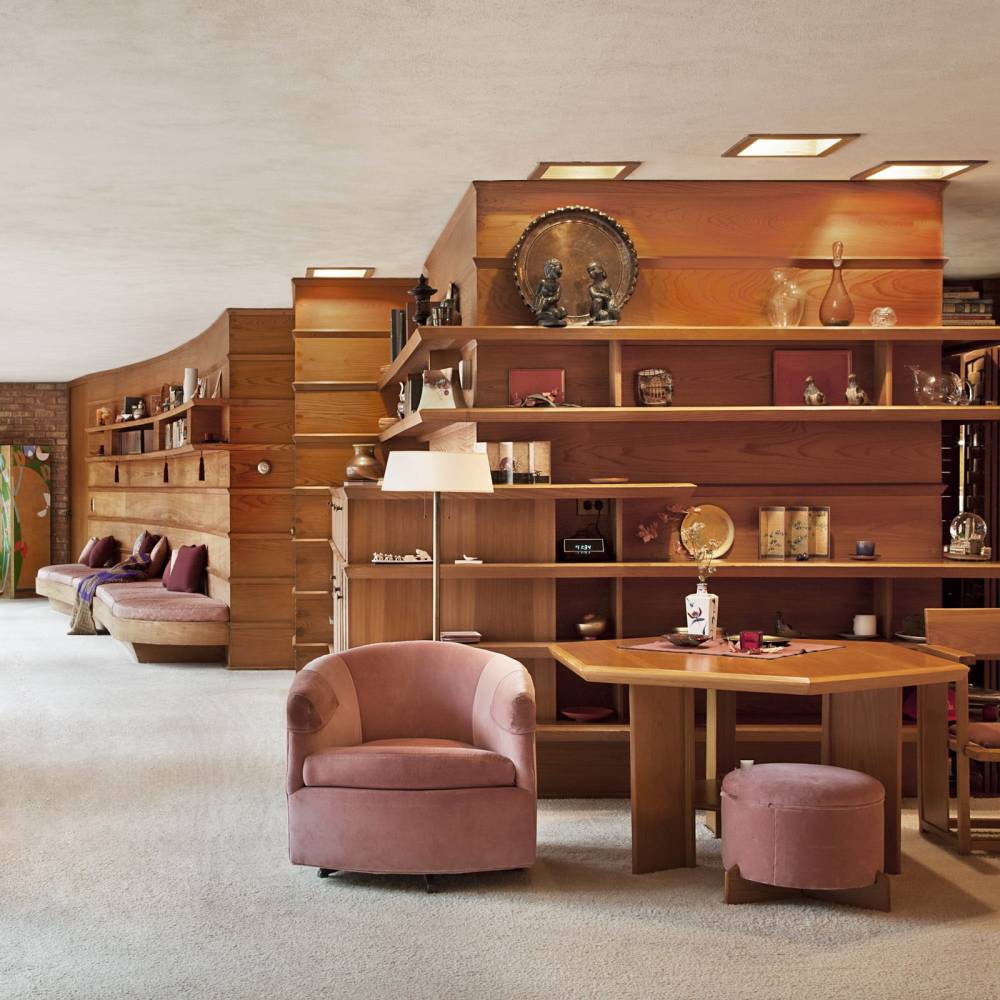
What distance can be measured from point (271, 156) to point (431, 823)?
2567 mm

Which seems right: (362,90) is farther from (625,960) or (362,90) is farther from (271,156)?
(625,960)

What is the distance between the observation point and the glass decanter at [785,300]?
17.4ft

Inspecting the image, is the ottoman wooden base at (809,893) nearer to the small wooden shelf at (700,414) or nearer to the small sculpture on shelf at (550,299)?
the small wooden shelf at (700,414)

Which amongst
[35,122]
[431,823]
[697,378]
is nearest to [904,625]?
[697,378]

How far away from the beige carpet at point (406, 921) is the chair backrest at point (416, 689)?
1.80 ft

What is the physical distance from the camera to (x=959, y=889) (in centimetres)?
404

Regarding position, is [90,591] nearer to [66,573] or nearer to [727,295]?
[66,573]

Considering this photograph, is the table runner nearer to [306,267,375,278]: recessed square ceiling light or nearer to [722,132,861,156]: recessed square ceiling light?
[722,132,861,156]: recessed square ceiling light

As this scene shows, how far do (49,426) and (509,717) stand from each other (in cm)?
1236

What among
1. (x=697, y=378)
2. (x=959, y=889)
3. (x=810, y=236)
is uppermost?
(x=810, y=236)

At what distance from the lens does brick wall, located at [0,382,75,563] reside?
15.0 meters

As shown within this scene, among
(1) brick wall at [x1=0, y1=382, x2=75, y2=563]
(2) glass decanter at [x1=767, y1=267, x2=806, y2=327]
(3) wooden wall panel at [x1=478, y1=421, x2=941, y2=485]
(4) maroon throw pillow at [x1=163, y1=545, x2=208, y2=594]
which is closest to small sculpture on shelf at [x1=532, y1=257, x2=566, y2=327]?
(3) wooden wall panel at [x1=478, y1=421, x2=941, y2=485]

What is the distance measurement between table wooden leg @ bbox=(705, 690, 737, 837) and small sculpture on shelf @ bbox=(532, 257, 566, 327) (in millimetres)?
1593

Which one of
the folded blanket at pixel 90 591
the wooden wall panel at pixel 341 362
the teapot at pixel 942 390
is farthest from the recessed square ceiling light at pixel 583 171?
the folded blanket at pixel 90 591
